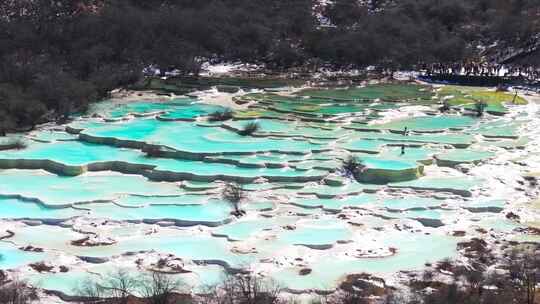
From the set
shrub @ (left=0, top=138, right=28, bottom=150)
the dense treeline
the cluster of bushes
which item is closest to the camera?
the cluster of bushes

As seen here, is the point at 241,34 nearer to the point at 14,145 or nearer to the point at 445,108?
the point at 445,108

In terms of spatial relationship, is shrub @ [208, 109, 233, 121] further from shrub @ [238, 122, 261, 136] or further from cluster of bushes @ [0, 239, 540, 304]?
cluster of bushes @ [0, 239, 540, 304]

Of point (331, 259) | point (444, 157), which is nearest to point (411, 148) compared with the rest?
point (444, 157)


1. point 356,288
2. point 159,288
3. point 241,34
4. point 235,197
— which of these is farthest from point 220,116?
point 241,34

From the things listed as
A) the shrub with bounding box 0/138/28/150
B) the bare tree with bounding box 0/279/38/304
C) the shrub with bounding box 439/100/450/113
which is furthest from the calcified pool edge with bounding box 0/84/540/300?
the shrub with bounding box 439/100/450/113

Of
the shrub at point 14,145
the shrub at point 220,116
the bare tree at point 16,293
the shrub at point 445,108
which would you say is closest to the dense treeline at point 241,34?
the shrub at point 220,116

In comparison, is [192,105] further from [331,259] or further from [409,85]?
[331,259]
